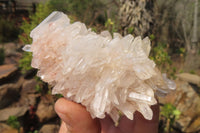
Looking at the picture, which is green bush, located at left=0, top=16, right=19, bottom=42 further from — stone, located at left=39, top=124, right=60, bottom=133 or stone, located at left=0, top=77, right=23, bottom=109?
stone, located at left=39, top=124, right=60, bottom=133

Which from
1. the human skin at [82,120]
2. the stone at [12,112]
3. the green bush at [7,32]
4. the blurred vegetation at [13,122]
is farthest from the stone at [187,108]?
the green bush at [7,32]

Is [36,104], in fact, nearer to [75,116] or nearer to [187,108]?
[75,116]

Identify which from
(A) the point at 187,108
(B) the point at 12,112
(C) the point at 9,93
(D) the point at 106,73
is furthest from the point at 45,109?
(D) the point at 106,73

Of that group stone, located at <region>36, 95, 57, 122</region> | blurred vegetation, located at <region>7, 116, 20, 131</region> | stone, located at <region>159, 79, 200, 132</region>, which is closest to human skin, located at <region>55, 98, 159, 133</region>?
blurred vegetation, located at <region>7, 116, 20, 131</region>

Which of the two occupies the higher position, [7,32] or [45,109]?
[7,32]

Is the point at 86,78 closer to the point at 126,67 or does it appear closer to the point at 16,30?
the point at 126,67

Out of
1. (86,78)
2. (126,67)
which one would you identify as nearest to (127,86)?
(126,67)

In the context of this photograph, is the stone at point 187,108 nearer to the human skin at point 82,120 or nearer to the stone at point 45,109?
the human skin at point 82,120
